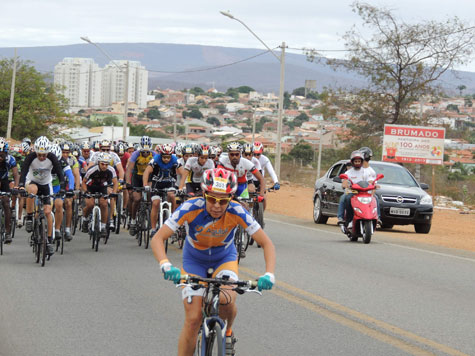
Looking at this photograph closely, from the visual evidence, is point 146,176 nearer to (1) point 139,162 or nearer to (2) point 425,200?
(1) point 139,162

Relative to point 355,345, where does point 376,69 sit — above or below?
above

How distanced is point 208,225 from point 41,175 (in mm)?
8185

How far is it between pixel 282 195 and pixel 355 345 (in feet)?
102

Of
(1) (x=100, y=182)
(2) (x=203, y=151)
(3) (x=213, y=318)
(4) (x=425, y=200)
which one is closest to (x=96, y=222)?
(1) (x=100, y=182)

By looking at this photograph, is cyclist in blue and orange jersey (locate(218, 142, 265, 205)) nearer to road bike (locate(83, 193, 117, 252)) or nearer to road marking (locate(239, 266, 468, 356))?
road bike (locate(83, 193, 117, 252))

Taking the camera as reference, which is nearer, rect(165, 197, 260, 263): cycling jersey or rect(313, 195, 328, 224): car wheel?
rect(165, 197, 260, 263): cycling jersey

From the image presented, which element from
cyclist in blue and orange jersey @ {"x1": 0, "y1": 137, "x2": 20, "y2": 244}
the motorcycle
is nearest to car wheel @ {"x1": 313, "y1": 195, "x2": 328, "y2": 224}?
the motorcycle

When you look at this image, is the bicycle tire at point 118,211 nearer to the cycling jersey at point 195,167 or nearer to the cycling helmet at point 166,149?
the cycling helmet at point 166,149

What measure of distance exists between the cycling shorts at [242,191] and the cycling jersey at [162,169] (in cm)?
165

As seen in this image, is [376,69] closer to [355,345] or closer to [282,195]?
[282,195]

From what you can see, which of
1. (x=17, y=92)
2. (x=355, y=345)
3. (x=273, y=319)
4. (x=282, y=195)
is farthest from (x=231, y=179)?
(x=17, y=92)

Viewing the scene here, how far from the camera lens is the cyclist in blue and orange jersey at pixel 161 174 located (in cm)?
1664

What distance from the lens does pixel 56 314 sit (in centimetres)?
978

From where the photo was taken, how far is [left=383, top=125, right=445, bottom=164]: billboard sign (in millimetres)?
33750
